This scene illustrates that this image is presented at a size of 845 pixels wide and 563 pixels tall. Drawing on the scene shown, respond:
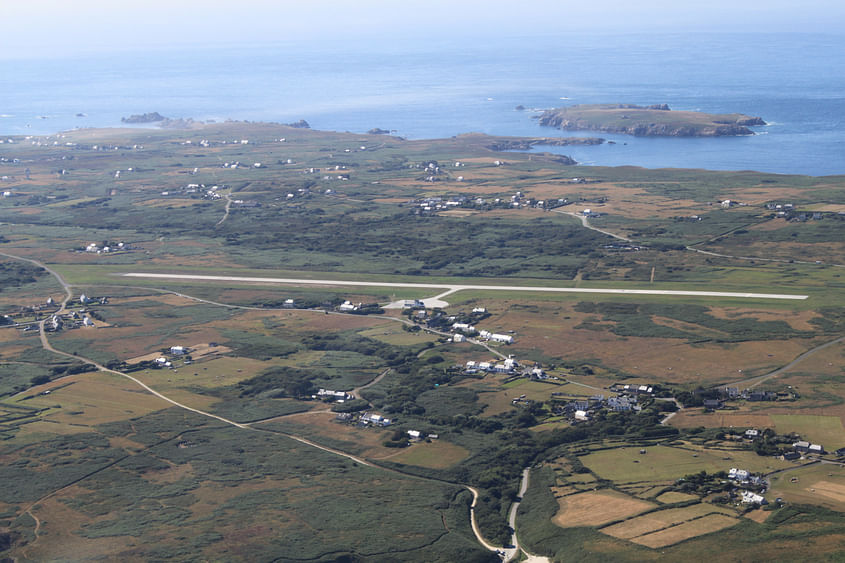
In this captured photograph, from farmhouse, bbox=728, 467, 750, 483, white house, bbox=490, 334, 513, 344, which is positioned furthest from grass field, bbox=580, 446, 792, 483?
white house, bbox=490, 334, 513, 344

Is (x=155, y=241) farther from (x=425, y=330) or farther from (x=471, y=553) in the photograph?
(x=471, y=553)

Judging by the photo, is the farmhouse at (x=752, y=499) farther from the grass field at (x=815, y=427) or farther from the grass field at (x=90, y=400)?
the grass field at (x=90, y=400)

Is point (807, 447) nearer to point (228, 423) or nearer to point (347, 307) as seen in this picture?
point (228, 423)

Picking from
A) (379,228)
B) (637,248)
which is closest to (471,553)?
(637,248)

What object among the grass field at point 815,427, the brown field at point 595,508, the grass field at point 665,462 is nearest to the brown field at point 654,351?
the grass field at point 815,427

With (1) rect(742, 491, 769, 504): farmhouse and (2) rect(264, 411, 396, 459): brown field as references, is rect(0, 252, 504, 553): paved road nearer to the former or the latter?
(2) rect(264, 411, 396, 459): brown field
